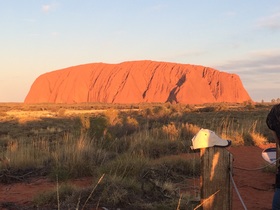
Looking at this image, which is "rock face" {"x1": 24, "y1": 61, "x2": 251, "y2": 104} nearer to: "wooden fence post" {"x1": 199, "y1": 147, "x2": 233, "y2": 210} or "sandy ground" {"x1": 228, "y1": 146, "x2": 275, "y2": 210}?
"sandy ground" {"x1": 228, "y1": 146, "x2": 275, "y2": 210}

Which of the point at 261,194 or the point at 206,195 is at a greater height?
the point at 206,195

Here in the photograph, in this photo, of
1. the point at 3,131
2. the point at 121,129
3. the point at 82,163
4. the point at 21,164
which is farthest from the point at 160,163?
the point at 3,131

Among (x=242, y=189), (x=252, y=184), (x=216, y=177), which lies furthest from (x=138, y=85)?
(x=216, y=177)

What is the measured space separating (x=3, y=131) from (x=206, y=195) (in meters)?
19.7

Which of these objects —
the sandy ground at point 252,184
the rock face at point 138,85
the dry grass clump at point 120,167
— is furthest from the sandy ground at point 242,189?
the rock face at point 138,85

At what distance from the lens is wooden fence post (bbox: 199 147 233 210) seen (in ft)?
11.9

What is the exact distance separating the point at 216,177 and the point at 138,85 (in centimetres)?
10900

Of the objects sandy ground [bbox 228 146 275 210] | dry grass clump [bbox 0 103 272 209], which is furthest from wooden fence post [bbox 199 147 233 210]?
dry grass clump [bbox 0 103 272 209]

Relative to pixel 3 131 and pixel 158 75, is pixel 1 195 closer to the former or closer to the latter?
pixel 3 131

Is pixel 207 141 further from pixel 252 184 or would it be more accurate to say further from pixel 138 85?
pixel 138 85

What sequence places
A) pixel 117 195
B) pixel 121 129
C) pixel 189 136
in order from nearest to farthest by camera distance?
pixel 117 195 < pixel 189 136 < pixel 121 129

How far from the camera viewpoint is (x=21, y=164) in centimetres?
869

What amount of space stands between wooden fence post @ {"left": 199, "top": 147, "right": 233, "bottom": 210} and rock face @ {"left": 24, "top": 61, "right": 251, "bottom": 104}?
3770 inches

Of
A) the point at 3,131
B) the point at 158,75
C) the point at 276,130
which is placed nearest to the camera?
the point at 276,130
